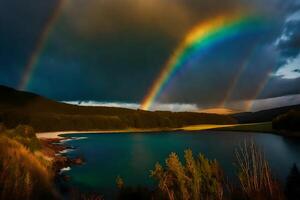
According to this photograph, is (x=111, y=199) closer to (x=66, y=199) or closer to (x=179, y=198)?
(x=66, y=199)

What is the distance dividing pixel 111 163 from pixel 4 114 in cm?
13784

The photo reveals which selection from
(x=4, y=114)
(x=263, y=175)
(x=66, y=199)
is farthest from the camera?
(x=4, y=114)

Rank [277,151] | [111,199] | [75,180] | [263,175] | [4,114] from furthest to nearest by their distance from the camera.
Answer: [4,114] → [277,151] → [75,180] → [111,199] → [263,175]

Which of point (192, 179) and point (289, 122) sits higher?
point (289, 122)

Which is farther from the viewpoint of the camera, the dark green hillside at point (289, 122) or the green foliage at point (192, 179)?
the dark green hillside at point (289, 122)

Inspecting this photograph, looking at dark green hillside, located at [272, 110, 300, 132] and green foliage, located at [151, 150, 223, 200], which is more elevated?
dark green hillside, located at [272, 110, 300, 132]

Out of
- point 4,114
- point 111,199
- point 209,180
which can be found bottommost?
point 111,199

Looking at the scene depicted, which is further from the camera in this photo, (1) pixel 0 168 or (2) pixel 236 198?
(1) pixel 0 168

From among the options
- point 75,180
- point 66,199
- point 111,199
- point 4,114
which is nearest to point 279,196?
point 66,199

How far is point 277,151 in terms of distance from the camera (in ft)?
230

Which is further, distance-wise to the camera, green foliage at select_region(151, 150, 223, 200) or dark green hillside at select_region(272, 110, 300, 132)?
dark green hillside at select_region(272, 110, 300, 132)

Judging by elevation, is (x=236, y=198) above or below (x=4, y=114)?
below

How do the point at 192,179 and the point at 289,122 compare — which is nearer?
the point at 192,179

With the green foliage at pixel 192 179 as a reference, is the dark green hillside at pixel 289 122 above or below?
above
